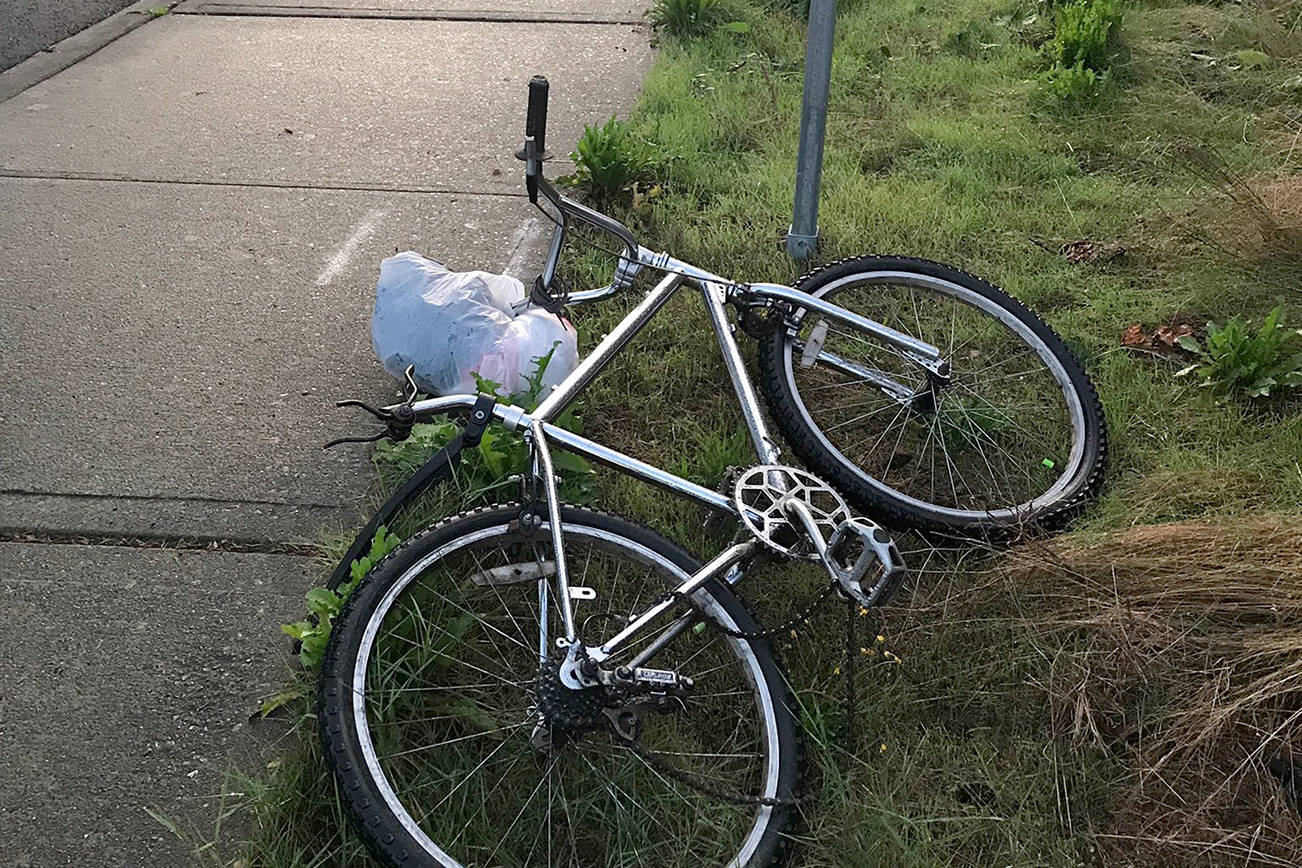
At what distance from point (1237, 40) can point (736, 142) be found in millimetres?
2735

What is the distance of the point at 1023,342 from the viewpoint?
130 inches

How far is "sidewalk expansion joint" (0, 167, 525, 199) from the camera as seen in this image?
487 cm

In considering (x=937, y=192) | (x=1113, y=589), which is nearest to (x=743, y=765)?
(x=1113, y=589)

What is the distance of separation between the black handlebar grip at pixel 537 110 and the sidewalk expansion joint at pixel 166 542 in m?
1.24

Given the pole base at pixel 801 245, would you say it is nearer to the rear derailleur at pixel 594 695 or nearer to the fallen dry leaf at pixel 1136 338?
the fallen dry leaf at pixel 1136 338

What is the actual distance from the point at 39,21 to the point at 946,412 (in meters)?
6.53

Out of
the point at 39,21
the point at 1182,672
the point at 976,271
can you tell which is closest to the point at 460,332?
the point at 976,271

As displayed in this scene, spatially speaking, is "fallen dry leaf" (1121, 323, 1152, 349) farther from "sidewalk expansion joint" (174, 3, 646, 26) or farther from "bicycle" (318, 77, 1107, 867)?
"sidewalk expansion joint" (174, 3, 646, 26)

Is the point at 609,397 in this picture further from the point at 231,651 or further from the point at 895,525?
the point at 231,651

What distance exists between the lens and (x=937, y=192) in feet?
15.1

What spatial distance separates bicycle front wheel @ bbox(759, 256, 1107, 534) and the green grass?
0.16 metres

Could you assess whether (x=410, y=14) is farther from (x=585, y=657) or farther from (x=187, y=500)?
(x=585, y=657)

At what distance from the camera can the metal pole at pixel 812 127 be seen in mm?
3791

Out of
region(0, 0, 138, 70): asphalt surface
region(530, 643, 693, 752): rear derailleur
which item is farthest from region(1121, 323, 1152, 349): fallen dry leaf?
region(0, 0, 138, 70): asphalt surface
